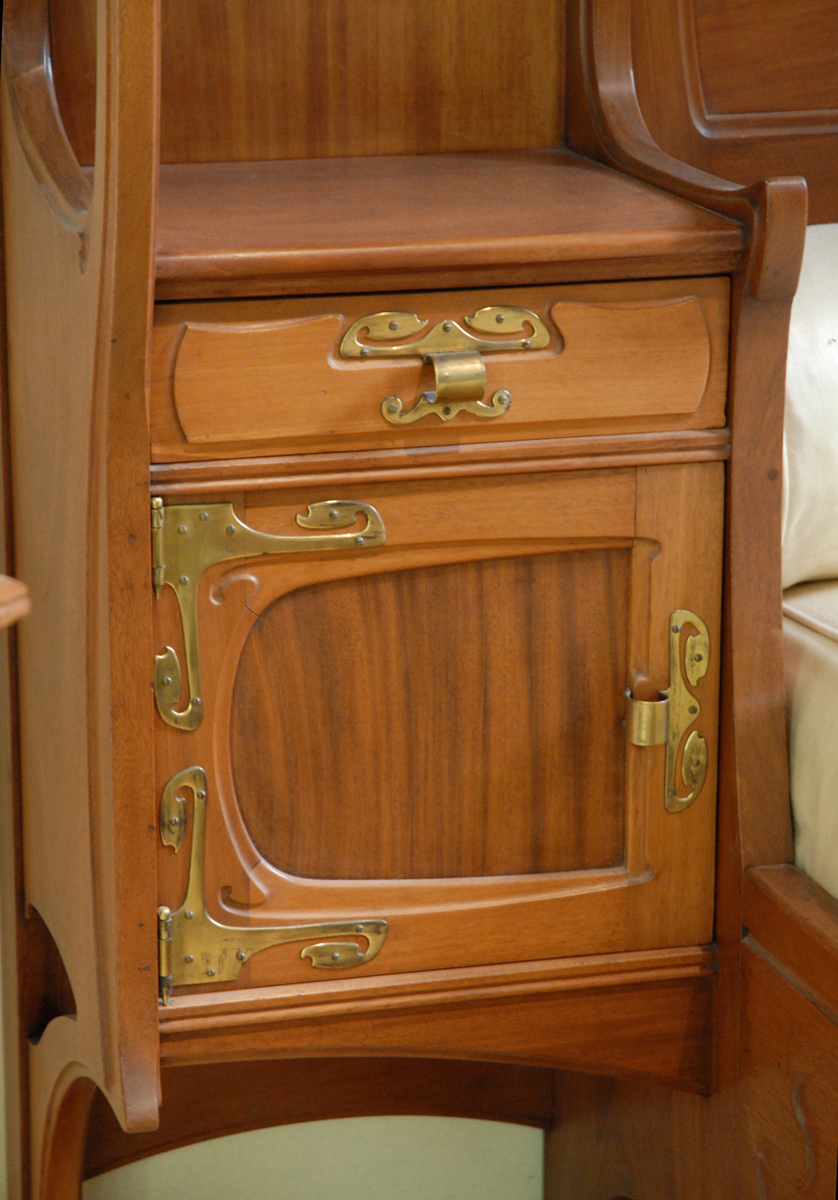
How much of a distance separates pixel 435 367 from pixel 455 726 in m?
0.26

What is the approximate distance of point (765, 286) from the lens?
0.90 m

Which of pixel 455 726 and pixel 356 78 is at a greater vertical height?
pixel 356 78

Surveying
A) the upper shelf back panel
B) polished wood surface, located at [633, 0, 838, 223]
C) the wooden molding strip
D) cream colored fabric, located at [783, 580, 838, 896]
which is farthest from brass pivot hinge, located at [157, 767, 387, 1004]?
polished wood surface, located at [633, 0, 838, 223]

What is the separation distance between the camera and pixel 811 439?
1.05 meters

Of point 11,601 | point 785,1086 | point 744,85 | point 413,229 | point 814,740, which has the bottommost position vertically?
point 785,1086

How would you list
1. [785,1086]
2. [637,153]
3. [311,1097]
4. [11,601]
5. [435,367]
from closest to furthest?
[11,601] → [435,367] → [785,1086] → [637,153] → [311,1097]

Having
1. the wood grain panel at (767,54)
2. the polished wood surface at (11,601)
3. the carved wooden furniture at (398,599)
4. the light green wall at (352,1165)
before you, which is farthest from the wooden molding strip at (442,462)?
the light green wall at (352,1165)

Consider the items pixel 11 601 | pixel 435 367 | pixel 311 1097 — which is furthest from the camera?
pixel 311 1097

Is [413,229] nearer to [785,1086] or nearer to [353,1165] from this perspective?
[785,1086]

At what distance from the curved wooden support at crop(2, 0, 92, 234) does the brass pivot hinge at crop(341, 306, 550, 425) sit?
0.20m

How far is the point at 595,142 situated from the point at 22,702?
0.70 metres

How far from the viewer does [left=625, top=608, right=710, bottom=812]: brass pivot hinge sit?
0.98 meters

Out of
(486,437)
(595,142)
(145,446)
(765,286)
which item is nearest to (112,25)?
(145,446)

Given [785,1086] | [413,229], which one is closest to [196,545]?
[413,229]
